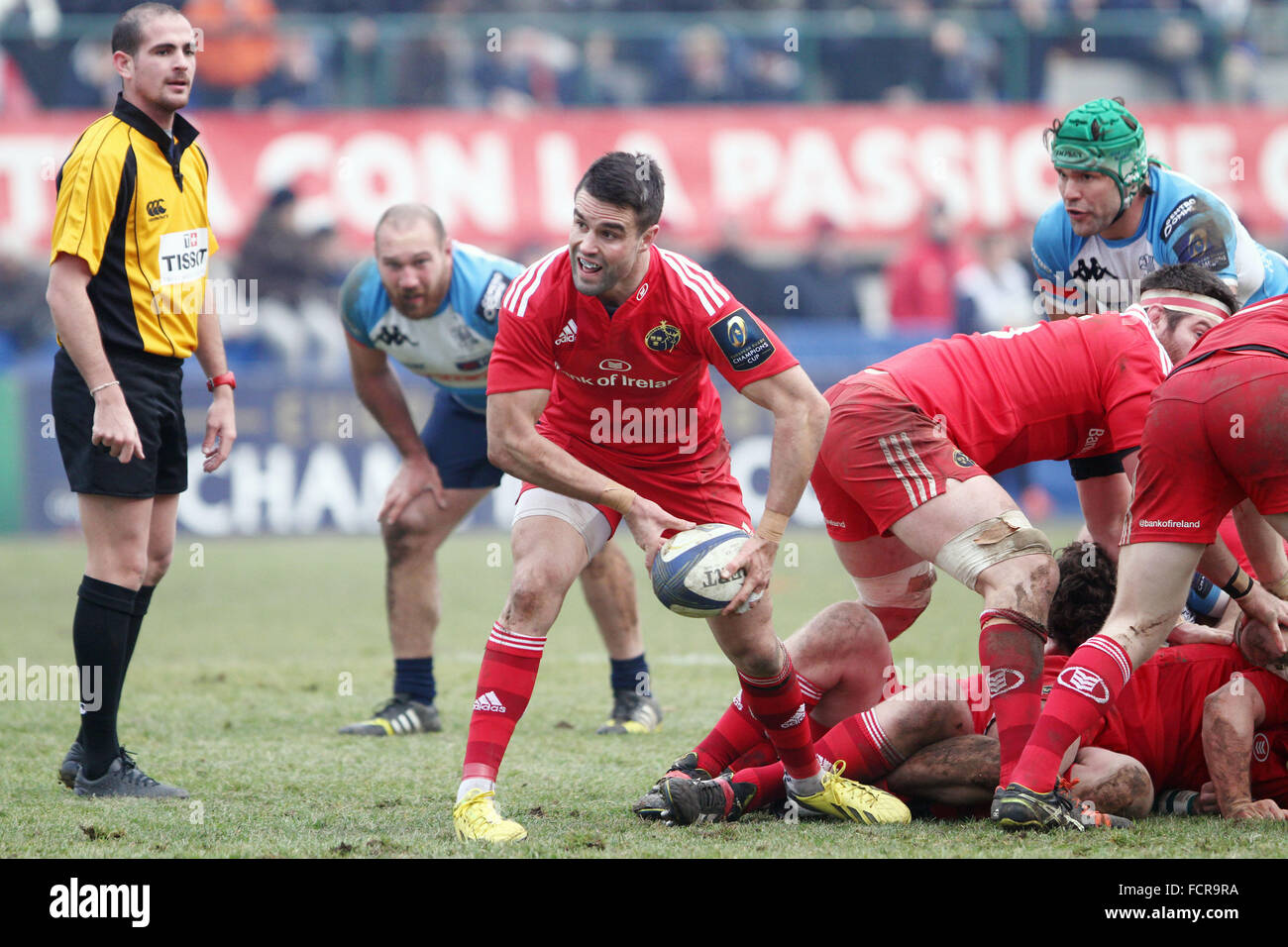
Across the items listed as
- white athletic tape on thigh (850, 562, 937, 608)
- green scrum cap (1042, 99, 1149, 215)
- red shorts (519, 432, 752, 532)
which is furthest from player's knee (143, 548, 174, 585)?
green scrum cap (1042, 99, 1149, 215)

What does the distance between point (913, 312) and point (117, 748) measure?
1253 cm

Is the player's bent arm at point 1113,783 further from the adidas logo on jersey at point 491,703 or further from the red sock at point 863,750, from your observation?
the adidas logo on jersey at point 491,703

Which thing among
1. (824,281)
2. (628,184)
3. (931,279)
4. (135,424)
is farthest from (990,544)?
(824,281)

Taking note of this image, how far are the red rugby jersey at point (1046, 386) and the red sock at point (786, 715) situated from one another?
106 centimetres

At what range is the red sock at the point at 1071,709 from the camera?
4602mm

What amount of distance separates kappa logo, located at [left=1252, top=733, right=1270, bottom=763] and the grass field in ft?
1.27

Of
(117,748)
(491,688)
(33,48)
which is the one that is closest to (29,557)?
(33,48)

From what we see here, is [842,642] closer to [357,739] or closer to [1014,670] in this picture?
[1014,670]

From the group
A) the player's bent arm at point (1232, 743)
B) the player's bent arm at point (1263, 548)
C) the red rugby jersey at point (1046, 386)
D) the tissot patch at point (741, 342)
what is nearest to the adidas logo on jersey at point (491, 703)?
the tissot patch at point (741, 342)

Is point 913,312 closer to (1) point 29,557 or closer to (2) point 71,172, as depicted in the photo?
(1) point 29,557

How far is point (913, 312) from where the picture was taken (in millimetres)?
16750

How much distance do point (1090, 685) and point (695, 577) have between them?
4.10 feet

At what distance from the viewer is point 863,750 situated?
5113mm
